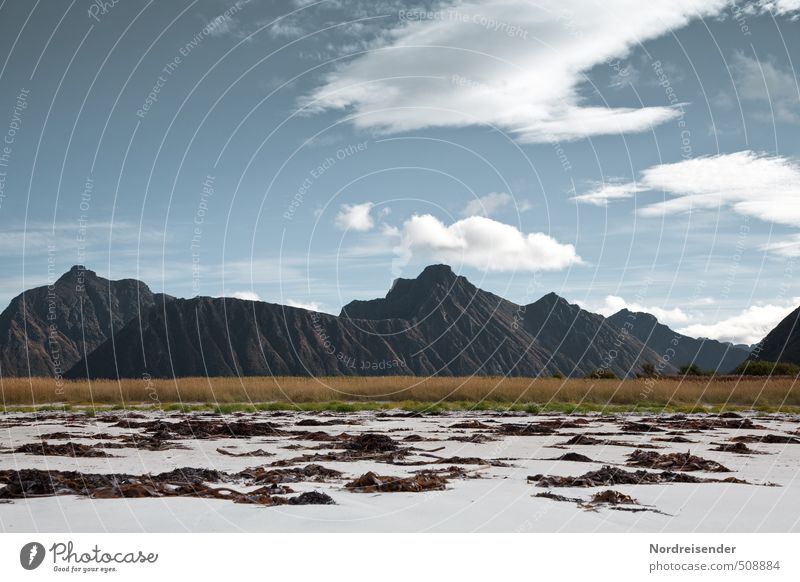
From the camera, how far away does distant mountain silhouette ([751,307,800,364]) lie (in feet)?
475

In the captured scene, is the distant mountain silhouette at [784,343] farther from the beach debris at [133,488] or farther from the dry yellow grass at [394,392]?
the beach debris at [133,488]

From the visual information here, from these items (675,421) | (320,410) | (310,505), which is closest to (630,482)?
(310,505)

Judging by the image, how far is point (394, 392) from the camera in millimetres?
42031

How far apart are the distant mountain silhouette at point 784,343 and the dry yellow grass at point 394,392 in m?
105

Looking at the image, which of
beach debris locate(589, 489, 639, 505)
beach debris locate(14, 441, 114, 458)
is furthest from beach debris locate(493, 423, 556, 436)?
beach debris locate(14, 441, 114, 458)

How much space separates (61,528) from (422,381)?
33543 millimetres

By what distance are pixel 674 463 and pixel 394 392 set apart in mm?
26559

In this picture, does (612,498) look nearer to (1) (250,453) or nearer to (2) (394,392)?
(1) (250,453)

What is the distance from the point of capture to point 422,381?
42.9m

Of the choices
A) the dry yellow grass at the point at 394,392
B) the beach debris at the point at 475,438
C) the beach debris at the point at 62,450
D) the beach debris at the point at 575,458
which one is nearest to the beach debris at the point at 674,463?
the beach debris at the point at 575,458

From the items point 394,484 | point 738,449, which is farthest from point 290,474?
point 738,449

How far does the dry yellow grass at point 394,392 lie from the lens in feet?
132

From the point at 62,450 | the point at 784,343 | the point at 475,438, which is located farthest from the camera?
the point at 784,343
